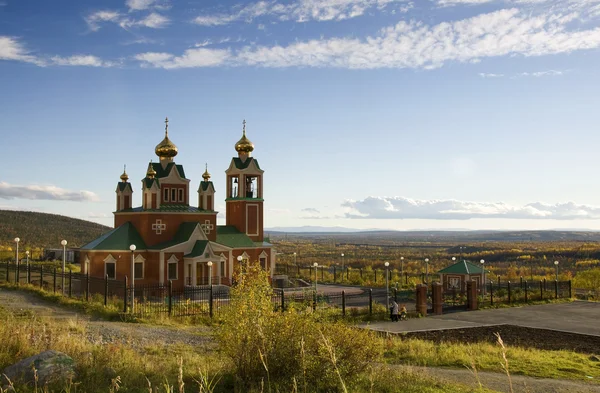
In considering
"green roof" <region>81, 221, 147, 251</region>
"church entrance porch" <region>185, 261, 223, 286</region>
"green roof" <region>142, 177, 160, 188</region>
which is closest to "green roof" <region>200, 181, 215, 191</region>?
"green roof" <region>142, 177, 160, 188</region>

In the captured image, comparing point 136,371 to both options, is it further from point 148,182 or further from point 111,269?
point 148,182

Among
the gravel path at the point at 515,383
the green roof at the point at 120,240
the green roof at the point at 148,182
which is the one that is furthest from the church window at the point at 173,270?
the gravel path at the point at 515,383

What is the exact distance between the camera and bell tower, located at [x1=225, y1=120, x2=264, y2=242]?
39.0 meters

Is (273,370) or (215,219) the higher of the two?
A: (215,219)

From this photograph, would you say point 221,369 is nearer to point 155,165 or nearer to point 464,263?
point 464,263

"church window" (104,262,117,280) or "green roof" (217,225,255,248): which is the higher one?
"green roof" (217,225,255,248)

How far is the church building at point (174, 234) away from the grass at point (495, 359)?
55.0 ft

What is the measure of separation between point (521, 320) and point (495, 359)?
422 inches

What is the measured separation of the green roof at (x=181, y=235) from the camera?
32.5 metres

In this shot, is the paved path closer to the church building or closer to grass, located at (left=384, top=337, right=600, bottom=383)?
grass, located at (left=384, top=337, right=600, bottom=383)

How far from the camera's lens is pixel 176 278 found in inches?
1287

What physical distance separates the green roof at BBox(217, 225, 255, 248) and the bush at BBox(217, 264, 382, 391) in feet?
89.0

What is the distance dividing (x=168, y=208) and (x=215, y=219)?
11.2 ft

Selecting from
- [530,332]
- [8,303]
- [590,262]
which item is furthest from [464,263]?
[590,262]
